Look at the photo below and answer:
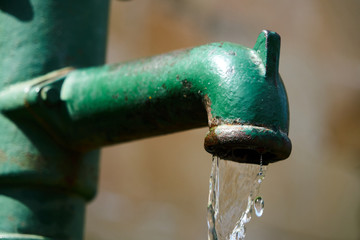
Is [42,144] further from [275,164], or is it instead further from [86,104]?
[275,164]

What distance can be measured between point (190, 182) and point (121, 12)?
84cm

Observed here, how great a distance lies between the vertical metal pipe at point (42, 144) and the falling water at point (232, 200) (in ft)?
0.70

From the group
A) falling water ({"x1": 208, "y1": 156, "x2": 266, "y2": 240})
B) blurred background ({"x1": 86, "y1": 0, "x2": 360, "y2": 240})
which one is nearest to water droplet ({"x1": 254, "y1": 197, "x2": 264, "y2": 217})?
falling water ({"x1": 208, "y1": 156, "x2": 266, "y2": 240})

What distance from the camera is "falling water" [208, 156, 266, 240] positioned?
837mm

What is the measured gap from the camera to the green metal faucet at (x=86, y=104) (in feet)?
2.41

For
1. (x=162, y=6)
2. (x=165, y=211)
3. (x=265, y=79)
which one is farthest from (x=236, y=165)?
(x=162, y=6)

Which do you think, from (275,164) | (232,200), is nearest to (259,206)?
(232,200)

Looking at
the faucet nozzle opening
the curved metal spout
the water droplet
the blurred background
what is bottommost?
the water droplet

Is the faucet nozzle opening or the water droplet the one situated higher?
the faucet nozzle opening

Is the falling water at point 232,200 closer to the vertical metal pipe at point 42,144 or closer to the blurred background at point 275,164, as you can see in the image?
the vertical metal pipe at point 42,144

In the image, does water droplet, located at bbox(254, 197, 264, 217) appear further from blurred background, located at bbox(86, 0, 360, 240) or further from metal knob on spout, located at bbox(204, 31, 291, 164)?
blurred background, located at bbox(86, 0, 360, 240)

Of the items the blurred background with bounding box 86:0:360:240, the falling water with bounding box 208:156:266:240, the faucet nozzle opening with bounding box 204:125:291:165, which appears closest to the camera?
the faucet nozzle opening with bounding box 204:125:291:165

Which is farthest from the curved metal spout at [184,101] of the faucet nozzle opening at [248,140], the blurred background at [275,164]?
the blurred background at [275,164]

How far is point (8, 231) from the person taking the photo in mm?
886
